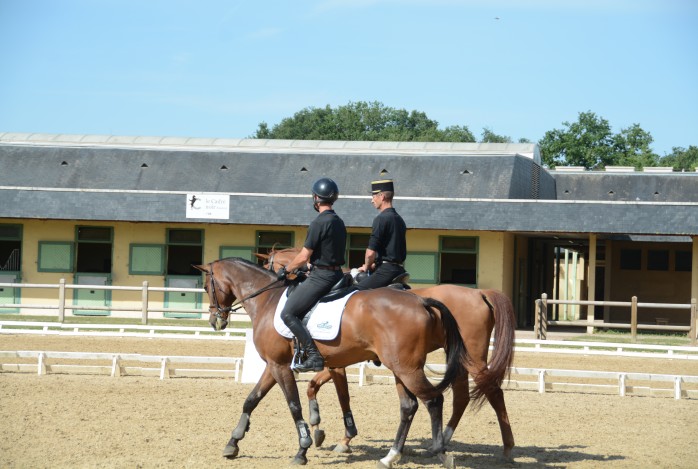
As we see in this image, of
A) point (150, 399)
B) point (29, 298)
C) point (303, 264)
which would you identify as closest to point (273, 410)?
point (150, 399)

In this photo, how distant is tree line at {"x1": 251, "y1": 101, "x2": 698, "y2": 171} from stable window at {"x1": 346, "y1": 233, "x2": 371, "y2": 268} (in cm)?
4047

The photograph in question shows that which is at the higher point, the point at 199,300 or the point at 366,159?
the point at 366,159

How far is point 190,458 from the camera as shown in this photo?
26.6 ft

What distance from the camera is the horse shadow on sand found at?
8273 mm

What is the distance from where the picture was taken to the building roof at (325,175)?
24.1 meters

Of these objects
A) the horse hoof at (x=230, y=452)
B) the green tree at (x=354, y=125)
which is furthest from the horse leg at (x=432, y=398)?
the green tree at (x=354, y=125)

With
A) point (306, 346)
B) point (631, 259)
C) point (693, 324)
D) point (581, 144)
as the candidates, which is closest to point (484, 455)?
point (306, 346)

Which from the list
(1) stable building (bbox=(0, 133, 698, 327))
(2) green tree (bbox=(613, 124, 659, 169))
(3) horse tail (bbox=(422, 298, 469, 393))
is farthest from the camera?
(2) green tree (bbox=(613, 124, 659, 169))

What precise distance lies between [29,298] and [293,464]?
20350mm

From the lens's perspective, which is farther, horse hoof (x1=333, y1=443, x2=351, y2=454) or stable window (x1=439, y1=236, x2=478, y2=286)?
stable window (x1=439, y1=236, x2=478, y2=286)

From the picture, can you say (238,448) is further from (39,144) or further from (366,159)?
(39,144)

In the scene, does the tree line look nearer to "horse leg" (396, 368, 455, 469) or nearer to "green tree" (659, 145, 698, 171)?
"green tree" (659, 145, 698, 171)

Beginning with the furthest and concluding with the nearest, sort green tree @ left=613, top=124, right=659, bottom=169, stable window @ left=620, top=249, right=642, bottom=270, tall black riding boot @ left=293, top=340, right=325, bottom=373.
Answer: green tree @ left=613, top=124, right=659, bottom=169 → stable window @ left=620, top=249, right=642, bottom=270 → tall black riding boot @ left=293, top=340, right=325, bottom=373

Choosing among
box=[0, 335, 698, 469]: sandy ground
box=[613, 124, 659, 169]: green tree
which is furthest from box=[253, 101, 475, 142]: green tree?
box=[0, 335, 698, 469]: sandy ground
